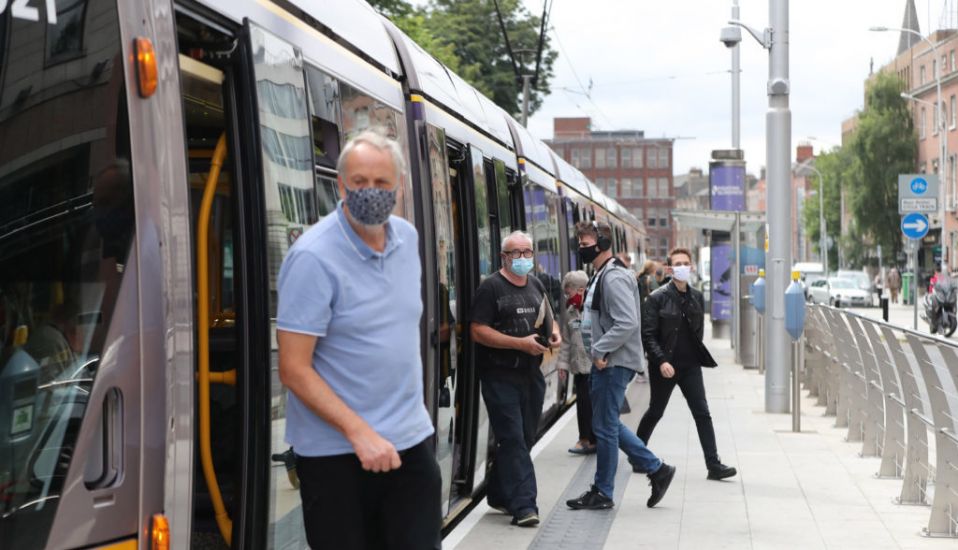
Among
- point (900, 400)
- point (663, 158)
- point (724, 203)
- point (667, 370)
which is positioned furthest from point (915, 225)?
point (663, 158)

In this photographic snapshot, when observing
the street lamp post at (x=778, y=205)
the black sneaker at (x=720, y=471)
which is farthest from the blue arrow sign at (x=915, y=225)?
the black sneaker at (x=720, y=471)

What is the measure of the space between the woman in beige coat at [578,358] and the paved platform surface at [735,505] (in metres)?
0.24

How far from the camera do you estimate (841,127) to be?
129 meters

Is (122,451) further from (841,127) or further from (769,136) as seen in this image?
(841,127)

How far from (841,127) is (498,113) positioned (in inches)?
4765

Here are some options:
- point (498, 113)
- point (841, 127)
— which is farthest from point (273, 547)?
point (841, 127)


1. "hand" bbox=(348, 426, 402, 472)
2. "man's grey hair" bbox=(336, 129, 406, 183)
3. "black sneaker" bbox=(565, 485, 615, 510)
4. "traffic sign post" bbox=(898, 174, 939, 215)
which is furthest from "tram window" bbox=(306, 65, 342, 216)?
"traffic sign post" bbox=(898, 174, 939, 215)

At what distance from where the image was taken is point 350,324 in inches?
158

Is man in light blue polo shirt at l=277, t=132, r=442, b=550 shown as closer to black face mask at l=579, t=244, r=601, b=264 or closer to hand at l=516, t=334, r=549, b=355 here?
hand at l=516, t=334, r=549, b=355

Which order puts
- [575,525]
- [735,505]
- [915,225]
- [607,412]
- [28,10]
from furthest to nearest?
[915,225], [735,505], [607,412], [575,525], [28,10]

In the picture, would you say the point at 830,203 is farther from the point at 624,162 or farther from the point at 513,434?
the point at 513,434

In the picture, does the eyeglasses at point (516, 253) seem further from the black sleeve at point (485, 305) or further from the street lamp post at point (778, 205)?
the street lamp post at point (778, 205)

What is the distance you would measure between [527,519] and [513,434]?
0.56m

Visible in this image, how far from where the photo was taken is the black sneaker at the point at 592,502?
9719 mm
